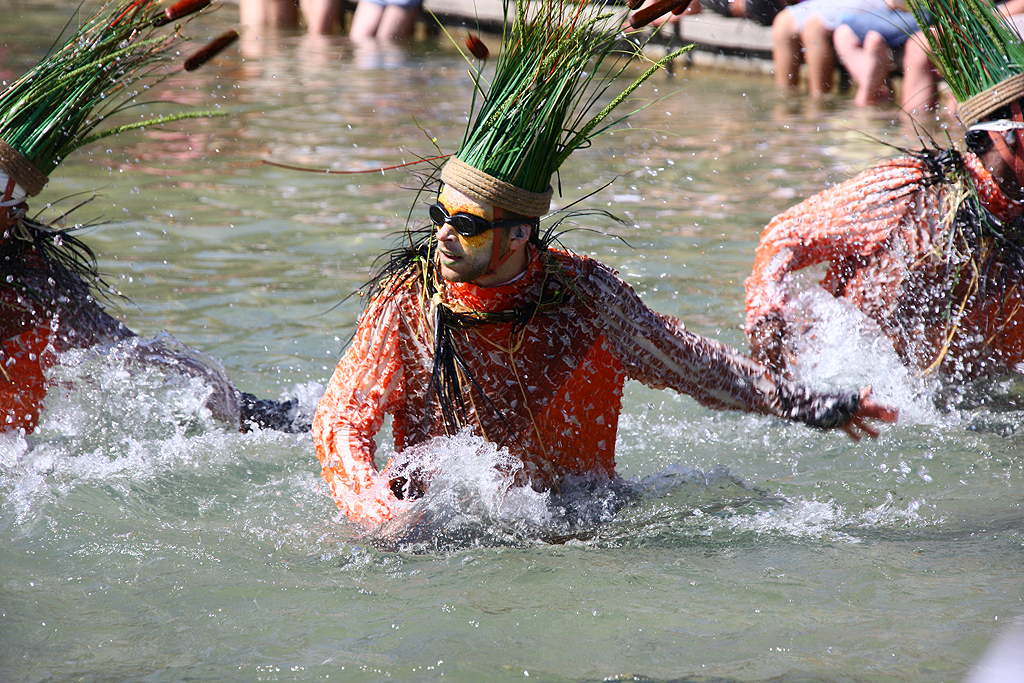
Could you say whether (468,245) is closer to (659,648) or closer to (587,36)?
(587,36)

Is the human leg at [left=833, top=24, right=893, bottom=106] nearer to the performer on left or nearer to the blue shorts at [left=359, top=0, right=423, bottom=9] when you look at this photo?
the blue shorts at [left=359, top=0, right=423, bottom=9]

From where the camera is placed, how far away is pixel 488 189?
274 centimetres

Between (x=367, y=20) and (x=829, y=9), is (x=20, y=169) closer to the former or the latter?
(x=829, y=9)

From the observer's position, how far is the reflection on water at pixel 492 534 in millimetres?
2678

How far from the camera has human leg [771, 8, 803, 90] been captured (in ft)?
31.9

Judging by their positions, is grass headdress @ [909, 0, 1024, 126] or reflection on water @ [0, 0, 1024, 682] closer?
reflection on water @ [0, 0, 1024, 682]

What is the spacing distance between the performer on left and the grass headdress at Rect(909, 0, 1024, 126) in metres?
2.43

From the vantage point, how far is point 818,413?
302 centimetres

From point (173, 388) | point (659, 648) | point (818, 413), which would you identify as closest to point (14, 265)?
point (173, 388)

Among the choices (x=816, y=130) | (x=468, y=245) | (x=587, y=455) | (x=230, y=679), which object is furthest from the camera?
(x=816, y=130)

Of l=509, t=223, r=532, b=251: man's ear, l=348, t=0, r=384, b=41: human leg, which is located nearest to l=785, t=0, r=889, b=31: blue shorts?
l=348, t=0, r=384, b=41: human leg

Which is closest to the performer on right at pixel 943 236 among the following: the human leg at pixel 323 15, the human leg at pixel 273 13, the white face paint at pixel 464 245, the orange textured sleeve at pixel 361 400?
the white face paint at pixel 464 245

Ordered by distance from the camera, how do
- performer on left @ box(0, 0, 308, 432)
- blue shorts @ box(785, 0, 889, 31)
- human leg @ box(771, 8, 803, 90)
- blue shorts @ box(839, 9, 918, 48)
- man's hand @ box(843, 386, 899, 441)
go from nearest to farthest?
man's hand @ box(843, 386, 899, 441) < performer on left @ box(0, 0, 308, 432) < blue shorts @ box(839, 9, 918, 48) < blue shorts @ box(785, 0, 889, 31) < human leg @ box(771, 8, 803, 90)

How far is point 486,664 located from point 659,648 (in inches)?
17.2
